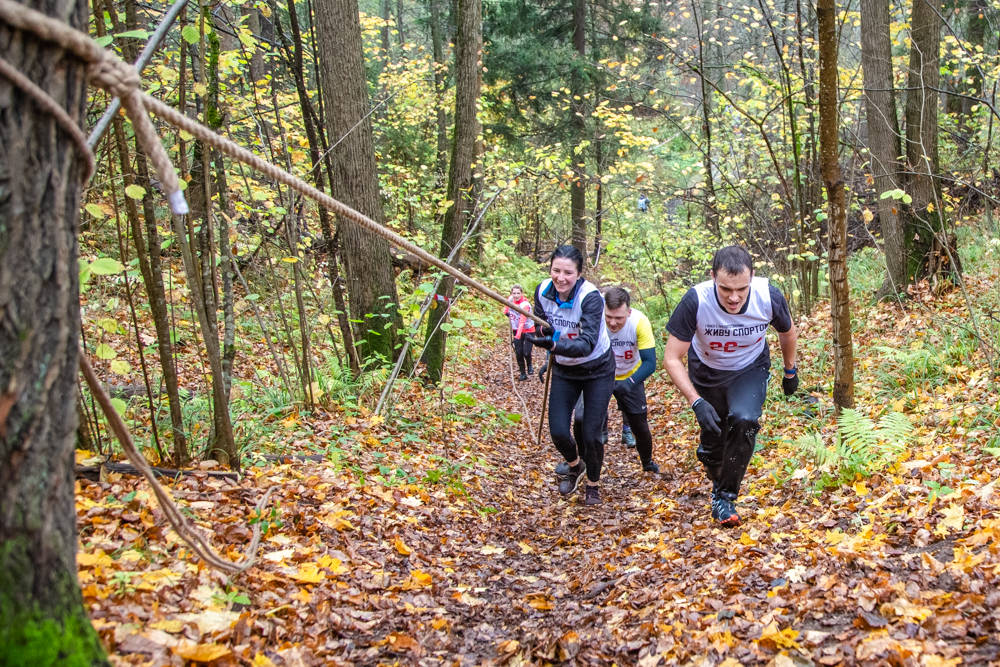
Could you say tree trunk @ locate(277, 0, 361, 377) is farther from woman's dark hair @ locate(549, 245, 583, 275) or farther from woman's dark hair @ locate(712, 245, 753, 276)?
woman's dark hair @ locate(712, 245, 753, 276)

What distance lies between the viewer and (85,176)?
5.40 ft

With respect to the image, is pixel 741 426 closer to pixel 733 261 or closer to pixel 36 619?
pixel 733 261

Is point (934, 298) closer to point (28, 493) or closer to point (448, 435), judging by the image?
point (448, 435)

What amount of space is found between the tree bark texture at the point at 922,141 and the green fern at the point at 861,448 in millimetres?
5093

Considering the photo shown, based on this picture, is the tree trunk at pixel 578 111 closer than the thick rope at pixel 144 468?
No

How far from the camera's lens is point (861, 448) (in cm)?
459

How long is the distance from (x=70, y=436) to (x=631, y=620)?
257 cm

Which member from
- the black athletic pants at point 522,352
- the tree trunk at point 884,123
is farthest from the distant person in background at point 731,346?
the black athletic pants at point 522,352

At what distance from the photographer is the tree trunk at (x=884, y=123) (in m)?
8.84

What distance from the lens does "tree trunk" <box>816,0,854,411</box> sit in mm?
4730

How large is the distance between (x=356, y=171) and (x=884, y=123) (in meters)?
7.22

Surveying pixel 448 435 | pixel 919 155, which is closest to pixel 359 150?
pixel 448 435

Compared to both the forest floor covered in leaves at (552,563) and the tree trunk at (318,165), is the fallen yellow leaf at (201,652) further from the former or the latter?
the tree trunk at (318,165)

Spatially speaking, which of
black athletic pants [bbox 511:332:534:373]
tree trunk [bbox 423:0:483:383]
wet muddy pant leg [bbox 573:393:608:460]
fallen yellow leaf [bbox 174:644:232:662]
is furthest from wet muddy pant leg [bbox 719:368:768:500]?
black athletic pants [bbox 511:332:534:373]
